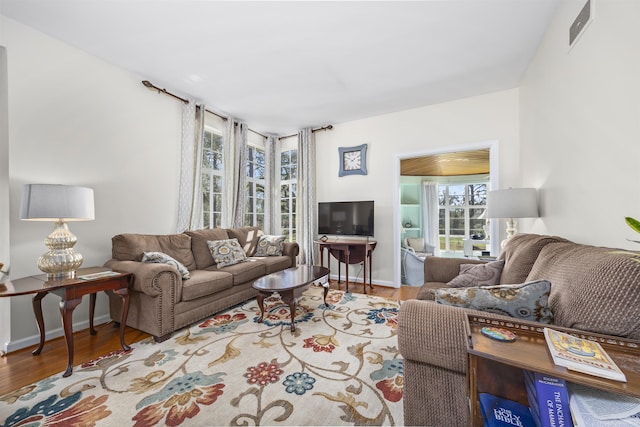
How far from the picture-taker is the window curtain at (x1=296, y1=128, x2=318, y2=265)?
454 centimetres

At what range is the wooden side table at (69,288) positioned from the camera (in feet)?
5.57

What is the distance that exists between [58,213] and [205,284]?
49.8 inches

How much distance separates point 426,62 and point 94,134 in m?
3.60

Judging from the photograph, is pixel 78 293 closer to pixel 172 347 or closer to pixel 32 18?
pixel 172 347

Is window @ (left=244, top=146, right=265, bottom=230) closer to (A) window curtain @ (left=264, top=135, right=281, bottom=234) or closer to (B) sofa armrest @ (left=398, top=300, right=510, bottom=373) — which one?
(A) window curtain @ (left=264, top=135, right=281, bottom=234)

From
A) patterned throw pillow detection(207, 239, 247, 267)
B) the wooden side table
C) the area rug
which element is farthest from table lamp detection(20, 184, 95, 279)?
patterned throw pillow detection(207, 239, 247, 267)

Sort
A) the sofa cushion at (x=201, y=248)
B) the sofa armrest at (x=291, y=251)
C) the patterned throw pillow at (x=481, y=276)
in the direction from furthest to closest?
the sofa armrest at (x=291, y=251)
the sofa cushion at (x=201, y=248)
the patterned throw pillow at (x=481, y=276)

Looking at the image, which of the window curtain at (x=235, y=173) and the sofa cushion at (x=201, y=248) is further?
the window curtain at (x=235, y=173)

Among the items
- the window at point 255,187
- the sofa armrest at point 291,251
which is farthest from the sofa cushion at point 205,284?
the window at point 255,187

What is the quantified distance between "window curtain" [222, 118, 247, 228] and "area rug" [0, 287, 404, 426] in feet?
6.51

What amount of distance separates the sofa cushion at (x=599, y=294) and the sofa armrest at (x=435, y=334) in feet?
0.83

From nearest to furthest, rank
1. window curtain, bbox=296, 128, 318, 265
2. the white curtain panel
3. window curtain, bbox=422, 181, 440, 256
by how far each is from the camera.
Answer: the white curtain panel < window curtain, bbox=296, 128, 318, 265 < window curtain, bbox=422, 181, 440, 256

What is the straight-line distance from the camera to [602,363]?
632 millimetres

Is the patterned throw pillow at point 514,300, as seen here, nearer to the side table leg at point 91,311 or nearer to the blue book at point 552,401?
the blue book at point 552,401
